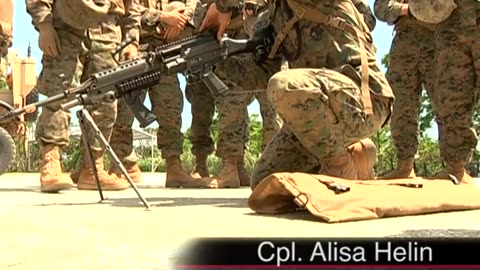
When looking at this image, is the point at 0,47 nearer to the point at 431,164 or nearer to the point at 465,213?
the point at 465,213

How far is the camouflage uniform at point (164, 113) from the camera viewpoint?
564cm

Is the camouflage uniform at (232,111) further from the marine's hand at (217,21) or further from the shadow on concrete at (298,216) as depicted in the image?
the shadow on concrete at (298,216)

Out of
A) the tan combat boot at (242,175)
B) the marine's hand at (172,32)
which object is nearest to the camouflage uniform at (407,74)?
the tan combat boot at (242,175)

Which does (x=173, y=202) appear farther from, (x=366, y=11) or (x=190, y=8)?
(x=190, y=8)

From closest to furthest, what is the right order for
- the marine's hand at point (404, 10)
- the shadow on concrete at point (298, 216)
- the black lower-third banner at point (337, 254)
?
the black lower-third banner at point (337, 254) < the shadow on concrete at point (298, 216) < the marine's hand at point (404, 10)

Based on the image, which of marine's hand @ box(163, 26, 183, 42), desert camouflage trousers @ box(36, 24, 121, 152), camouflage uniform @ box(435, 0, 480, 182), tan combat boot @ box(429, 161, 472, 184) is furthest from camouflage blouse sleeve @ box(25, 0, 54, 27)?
tan combat boot @ box(429, 161, 472, 184)

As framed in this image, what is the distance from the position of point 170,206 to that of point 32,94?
678cm

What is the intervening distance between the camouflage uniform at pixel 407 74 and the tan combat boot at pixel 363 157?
5.55 feet

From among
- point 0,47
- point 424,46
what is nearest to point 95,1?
point 0,47

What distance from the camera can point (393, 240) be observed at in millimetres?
2090

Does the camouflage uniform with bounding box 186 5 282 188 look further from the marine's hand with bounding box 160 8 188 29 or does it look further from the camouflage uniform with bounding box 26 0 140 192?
the camouflage uniform with bounding box 26 0 140 192

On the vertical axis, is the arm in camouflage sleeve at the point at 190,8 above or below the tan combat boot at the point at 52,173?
above

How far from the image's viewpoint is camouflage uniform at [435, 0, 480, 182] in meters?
4.66

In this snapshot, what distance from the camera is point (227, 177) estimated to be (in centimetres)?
534
